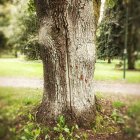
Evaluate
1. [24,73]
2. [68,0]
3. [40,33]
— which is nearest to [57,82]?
[40,33]

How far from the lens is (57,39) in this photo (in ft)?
16.9

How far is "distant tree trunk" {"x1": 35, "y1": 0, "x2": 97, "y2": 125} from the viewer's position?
512cm

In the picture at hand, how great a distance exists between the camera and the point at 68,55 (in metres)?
5.21

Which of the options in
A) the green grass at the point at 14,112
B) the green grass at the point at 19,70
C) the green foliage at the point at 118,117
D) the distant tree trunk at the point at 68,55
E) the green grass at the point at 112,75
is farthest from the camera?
the green grass at the point at 19,70

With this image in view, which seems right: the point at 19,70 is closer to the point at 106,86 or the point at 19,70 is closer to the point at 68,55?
the point at 106,86

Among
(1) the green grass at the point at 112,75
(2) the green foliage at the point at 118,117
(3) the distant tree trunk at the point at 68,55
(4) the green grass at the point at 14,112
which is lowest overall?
(1) the green grass at the point at 112,75

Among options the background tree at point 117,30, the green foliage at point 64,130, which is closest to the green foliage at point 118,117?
the green foliage at point 64,130

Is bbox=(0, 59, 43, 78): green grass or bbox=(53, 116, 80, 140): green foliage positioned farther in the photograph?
bbox=(0, 59, 43, 78): green grass

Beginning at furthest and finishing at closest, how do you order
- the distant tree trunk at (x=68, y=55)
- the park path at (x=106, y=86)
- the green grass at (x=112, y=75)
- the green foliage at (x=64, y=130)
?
the green grass at (x=112, y=75)
the park path at (x=106, y=86)
the distant tree trunk at (x=68, y=55)
the green foliage at (x=64, y=130)

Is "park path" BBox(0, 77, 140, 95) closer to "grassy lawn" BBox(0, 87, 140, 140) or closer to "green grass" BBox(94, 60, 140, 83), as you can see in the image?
"green grass" BBox(94, 60, 140, 83)

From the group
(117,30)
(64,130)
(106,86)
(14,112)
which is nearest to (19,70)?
(106,86)

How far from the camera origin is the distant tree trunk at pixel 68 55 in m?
5.12

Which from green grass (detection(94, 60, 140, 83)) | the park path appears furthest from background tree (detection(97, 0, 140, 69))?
green grass (detection(94, 60, 140, 83))

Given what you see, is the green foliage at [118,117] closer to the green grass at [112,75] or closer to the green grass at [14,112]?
the green grass at [14,112]
